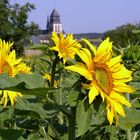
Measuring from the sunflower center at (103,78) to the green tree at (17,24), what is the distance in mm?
33829

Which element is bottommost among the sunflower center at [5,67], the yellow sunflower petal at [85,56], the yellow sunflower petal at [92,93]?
the yellow sunflower petal at [92,93]

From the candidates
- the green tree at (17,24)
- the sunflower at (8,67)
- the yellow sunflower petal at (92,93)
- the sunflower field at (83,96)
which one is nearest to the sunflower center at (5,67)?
the sunflower at (8,67)

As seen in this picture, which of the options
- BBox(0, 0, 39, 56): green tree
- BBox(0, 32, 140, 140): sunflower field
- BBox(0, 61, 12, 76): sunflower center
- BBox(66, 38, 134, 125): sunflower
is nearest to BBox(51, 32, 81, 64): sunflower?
BBox(0, 61, 12, 76): sunflower center

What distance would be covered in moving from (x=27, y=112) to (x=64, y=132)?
31 centimetres

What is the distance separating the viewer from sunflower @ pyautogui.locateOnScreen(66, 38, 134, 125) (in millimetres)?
1253

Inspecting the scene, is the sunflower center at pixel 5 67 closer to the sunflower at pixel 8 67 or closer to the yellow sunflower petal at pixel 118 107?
the sunflower at pixel 8 67

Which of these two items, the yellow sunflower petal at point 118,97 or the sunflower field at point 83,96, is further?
the yellow sunflower petal at point 118,97

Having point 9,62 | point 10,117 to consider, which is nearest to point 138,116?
point 9,62

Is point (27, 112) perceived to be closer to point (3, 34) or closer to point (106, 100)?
point (106, 100)

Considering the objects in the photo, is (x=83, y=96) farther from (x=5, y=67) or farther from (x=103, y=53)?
(x=5, y=67)

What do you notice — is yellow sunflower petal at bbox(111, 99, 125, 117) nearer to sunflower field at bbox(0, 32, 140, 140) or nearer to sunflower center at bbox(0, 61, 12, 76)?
sunflower field at bbox(0, 32, 140, 140)

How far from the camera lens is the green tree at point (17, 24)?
116ft

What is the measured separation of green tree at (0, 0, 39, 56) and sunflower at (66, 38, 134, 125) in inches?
1331

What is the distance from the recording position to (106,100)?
50.3 inches
